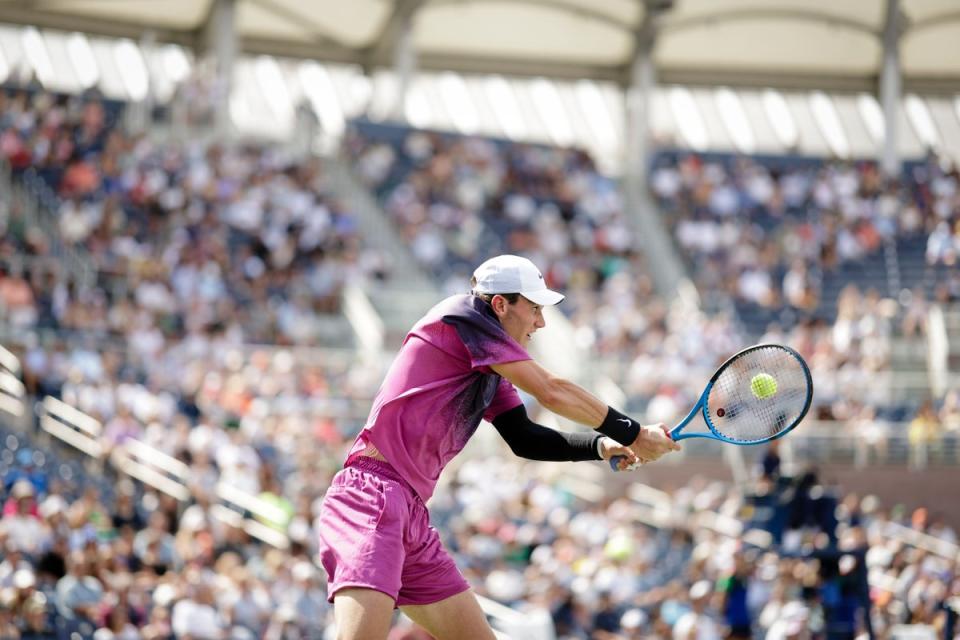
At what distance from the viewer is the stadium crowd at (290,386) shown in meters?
11.6

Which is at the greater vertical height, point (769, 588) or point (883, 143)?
point (883, 143)

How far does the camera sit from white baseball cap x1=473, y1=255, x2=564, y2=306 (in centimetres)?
559

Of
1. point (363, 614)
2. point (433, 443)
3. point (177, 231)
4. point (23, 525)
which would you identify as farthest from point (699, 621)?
point (177, 231)

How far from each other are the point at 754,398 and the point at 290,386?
39.1ft

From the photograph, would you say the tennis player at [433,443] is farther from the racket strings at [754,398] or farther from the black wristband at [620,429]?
the racket strings at [754,398]

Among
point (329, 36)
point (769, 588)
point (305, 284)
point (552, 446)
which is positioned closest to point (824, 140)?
point (329, 36)

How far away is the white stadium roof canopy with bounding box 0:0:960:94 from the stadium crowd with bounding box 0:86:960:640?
4109mm

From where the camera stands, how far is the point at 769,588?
13852mm

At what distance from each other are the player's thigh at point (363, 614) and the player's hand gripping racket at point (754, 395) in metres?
1.40

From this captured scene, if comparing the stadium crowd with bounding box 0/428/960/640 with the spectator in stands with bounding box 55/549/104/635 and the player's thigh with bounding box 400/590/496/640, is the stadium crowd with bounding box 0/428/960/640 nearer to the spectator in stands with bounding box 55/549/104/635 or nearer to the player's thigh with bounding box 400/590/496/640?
the spectator in stands with bounding box 55/549/104/635

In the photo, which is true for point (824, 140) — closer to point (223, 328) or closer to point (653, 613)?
point (223, 328)

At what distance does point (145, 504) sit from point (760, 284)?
1284 cm

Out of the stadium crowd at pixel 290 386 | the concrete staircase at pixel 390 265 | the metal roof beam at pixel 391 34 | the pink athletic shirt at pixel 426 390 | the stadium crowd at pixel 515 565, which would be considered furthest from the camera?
the metal roof beam at pixel 391 34

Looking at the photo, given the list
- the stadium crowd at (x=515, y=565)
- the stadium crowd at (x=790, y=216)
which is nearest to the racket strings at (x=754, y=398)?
the stadium crowd at (x=515, y=565)
